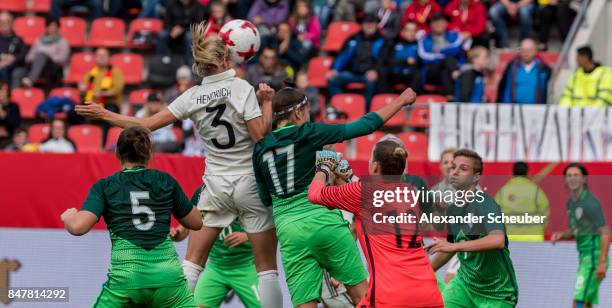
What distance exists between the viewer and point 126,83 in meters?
18.8

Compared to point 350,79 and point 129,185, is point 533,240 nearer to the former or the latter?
point 129,185

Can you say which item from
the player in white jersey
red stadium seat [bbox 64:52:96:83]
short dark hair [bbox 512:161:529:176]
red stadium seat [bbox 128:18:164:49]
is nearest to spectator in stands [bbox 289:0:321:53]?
red stadium seat [bbox 128:18:164:49]

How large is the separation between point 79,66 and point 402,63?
17.9 feet

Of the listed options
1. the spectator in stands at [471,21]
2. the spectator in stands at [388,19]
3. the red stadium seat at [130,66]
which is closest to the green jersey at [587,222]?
the spectator in stands at [471,21]

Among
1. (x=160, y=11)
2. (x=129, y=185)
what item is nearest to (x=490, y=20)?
(x=160, y=11)

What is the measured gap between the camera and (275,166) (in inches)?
324

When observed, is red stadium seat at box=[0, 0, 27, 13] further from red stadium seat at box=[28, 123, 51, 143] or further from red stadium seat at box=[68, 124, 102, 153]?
red stadium seat at box=[68, 124, 102, 153]

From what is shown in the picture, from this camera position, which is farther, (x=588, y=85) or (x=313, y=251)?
(x=588, y=85)

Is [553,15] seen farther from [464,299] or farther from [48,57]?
[464,299]

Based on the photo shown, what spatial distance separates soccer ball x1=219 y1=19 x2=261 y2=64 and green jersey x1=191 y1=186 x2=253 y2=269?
54.9 inches

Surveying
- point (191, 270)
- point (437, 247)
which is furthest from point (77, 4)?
point (437, 247)

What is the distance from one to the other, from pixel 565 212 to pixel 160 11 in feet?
34.1

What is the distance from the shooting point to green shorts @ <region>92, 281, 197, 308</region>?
7.23 meters

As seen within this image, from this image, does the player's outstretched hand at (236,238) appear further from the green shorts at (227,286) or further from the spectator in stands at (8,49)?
the spectator in stands at (8,49)
